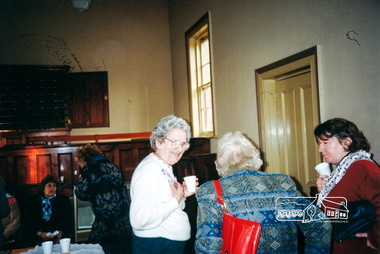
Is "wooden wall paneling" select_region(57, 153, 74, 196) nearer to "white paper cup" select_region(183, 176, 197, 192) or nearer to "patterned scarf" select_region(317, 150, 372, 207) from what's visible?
"white paper cup" select_region(183, 176, 197, 192)

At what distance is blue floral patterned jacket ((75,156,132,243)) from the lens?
8.45ft

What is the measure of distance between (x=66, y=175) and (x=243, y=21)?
393 cm

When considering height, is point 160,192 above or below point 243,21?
below

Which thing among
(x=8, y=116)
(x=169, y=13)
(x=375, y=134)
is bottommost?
(x=375, y=134)

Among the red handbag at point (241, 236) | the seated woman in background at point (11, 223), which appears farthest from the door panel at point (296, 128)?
the seated woman in background at point (11, 223)

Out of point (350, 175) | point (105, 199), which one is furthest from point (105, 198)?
point (350, 175)

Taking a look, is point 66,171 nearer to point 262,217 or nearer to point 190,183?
point 190,183

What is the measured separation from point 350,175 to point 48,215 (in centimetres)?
356

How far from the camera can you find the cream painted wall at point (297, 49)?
2207 millimetres

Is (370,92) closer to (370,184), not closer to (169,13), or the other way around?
(370,184)

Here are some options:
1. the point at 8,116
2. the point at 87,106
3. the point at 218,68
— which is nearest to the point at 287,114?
the point at 218,68

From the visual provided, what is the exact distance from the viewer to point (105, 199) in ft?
8.48

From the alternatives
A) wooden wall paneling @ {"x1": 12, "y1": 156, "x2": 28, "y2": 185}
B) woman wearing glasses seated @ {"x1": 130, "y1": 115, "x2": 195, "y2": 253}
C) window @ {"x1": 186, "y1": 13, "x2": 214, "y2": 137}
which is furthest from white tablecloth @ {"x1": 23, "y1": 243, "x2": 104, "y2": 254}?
window @ {"x1": 186, "y1": 13, "x2": 214, "y2": 137}

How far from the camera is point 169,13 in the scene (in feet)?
24.5
